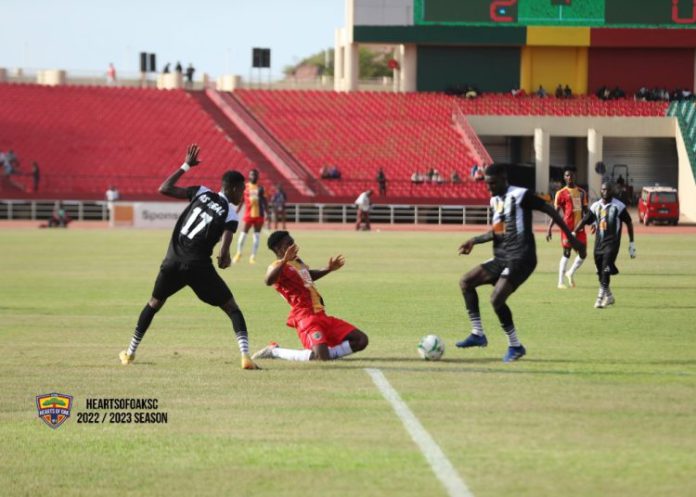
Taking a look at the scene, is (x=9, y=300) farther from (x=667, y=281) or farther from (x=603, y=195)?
(x=667, y=281)

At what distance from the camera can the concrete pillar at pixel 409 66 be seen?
7406 centimetres

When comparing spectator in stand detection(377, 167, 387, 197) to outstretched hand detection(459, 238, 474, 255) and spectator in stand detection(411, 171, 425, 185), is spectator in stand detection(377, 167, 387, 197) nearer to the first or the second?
spectator in stand detection(411, 171, 425, 185)

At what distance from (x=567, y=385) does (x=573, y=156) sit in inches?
2627

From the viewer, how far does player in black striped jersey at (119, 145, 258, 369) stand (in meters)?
12.5

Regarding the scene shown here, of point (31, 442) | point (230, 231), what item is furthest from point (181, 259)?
point (31, 442)

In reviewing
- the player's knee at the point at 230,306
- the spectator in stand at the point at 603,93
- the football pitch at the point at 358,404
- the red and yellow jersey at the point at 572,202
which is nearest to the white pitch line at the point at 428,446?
the football pitch at the point at 358,404

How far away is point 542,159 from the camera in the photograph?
227 ft

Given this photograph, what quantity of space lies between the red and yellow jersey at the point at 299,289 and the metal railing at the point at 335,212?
151 feet

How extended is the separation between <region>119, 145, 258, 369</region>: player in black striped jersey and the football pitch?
0.72 metres

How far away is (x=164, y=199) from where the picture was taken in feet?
196

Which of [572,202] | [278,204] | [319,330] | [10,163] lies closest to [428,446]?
[319,330]

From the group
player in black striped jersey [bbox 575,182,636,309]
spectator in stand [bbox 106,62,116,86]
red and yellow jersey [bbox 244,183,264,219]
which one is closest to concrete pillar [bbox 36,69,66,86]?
spectator in stand [bbox 106,62,116,86]

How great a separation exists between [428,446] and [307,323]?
4.58 m

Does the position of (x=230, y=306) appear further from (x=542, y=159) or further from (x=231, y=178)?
(x=542, y=159)
